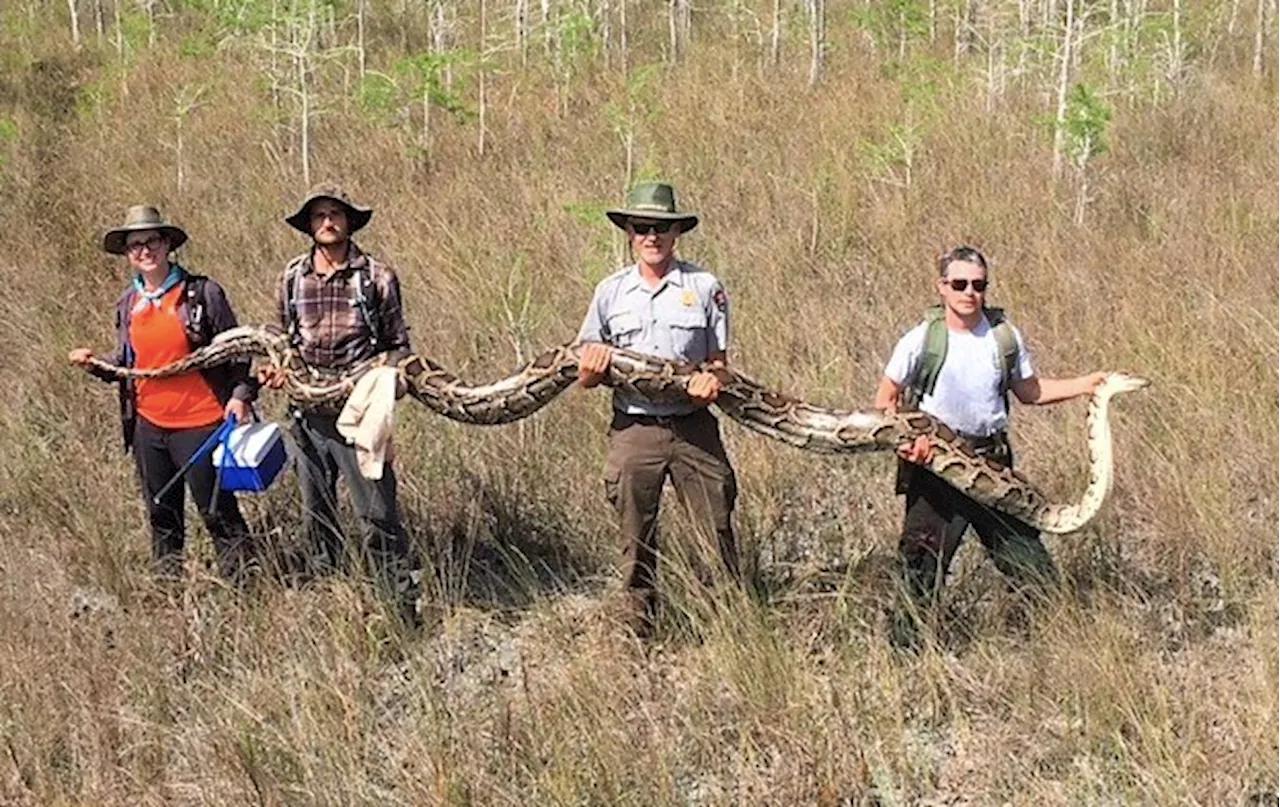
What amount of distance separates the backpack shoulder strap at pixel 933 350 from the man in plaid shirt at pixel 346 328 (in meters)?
2.15

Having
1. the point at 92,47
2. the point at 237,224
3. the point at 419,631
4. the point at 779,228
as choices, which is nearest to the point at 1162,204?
the point at 779,228

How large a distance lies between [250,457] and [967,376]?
9.45 feet

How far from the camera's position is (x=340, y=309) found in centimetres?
444

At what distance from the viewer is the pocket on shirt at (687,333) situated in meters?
4.04

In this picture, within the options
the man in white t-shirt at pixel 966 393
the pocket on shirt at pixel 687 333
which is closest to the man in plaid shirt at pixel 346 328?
the pocket on shirt at pixel 687 333

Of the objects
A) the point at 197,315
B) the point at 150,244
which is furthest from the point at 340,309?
the point at 150,244

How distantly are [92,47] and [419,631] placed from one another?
19861 mm

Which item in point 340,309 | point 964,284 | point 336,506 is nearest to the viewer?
point 964,284

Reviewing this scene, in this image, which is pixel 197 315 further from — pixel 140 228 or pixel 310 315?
pixel 310 315

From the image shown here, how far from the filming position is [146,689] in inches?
151

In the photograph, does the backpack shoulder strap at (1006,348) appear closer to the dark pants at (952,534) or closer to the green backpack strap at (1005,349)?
the green backpack strap at (1005,349)

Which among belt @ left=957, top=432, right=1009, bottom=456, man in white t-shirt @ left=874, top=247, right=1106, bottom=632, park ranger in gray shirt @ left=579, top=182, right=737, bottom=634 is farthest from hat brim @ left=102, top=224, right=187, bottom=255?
belt @ left=957, top=432, right=1009, bottom=456

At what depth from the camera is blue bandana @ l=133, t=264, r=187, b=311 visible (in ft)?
15.0

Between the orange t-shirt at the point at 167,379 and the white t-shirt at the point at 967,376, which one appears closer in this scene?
the white t-shirt at the point at 967,376
